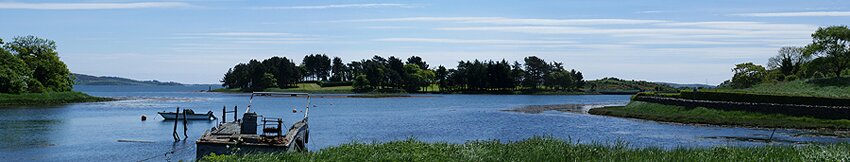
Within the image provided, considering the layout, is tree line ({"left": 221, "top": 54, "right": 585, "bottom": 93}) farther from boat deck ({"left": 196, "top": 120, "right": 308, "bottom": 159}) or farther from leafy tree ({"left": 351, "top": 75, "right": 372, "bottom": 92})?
boat deck ({"left": 196, "top": 120, "right": 308, "bottom": 159})

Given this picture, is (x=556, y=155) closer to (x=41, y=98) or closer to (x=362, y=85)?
(x=41, y=98)

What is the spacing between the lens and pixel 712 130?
51875 mm

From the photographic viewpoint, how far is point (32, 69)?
103 meters

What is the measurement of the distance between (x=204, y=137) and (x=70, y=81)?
312 ft

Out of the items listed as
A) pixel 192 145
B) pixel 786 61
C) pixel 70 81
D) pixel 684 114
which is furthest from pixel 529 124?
pixel 70 81

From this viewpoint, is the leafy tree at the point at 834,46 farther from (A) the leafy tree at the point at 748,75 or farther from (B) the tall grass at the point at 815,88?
(A) the leafy tree at the point at 748,75

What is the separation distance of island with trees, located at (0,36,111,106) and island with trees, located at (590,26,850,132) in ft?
225

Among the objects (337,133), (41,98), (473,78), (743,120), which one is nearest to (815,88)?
(743,120)

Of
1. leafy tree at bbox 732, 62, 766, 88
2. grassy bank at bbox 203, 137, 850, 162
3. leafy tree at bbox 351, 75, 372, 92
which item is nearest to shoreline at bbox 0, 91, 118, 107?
grassy bank at bbox 203, 137, 850, 162

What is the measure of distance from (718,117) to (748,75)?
6157cm

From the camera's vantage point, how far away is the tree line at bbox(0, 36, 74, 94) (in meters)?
93.4

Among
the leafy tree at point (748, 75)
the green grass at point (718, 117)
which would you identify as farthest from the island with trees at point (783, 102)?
the leafy tree at point (748, 75)

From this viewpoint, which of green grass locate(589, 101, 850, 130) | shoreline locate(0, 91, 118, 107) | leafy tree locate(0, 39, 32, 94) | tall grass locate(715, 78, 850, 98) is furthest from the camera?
leafy tree locate(0, 39, 32, 94)

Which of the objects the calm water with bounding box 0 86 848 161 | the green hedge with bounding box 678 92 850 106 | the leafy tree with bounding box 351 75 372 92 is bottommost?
the calm water with bounding box 0 86 848 161
